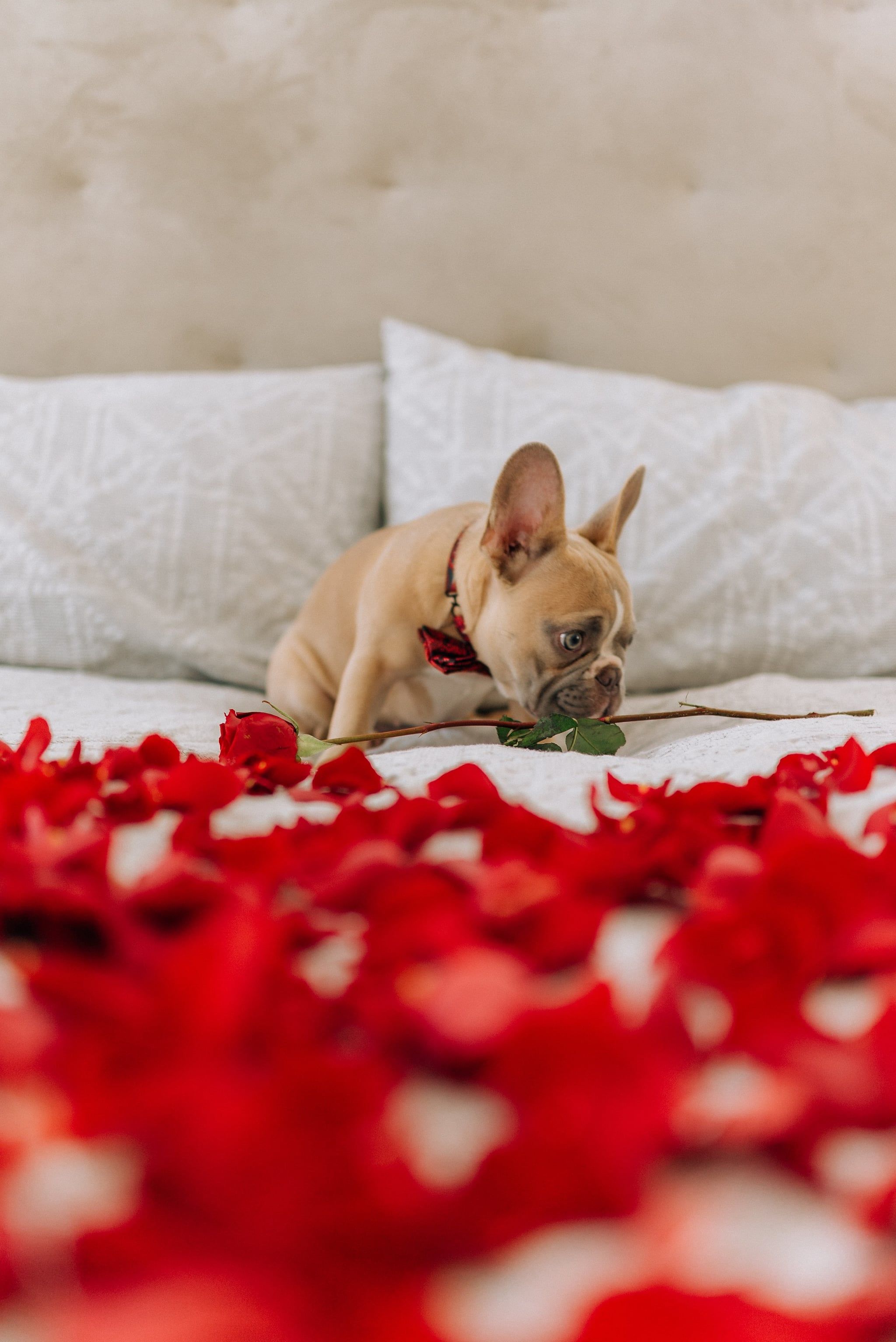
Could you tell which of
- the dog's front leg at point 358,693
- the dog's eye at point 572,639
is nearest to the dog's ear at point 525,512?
the dog's eye at point 572,639

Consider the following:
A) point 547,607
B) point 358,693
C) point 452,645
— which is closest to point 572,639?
point 547,607

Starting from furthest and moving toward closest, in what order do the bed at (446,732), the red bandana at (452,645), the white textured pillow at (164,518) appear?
the white textured pillow at (164,518) < the red bandana at (452,645) < the bed at (446,732)

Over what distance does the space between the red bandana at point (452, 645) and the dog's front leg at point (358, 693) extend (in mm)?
74

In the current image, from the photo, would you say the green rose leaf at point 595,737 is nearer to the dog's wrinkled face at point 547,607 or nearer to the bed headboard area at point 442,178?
the dog's wrinkled face at point 547,607

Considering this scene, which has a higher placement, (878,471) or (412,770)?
(878,471)

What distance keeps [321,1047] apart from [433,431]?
1.37 m

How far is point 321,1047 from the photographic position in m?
0.30

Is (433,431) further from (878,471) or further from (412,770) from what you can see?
(412,770)

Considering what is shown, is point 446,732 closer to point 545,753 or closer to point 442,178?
point 545,753

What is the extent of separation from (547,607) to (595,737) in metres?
0.28

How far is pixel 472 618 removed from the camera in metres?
1.20

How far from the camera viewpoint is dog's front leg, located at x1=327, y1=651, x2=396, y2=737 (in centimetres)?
122

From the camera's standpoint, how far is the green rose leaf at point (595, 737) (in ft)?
2.98

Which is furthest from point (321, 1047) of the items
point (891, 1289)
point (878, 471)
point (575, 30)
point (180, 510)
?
point (575, 30)
